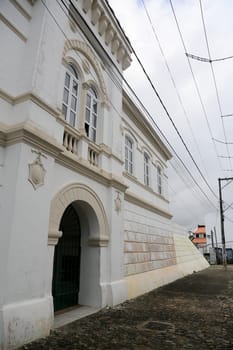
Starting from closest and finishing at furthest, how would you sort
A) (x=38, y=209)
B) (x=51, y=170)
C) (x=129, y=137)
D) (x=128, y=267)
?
(x=38, y=209) < (x=51, y=170) < (x=128, y=267) < (x=129, y=137)

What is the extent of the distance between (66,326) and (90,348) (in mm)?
1267

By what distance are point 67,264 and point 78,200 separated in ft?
6.13

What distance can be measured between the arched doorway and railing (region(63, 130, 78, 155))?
5.41 feet

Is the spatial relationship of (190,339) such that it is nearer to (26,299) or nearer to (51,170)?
(26,299)

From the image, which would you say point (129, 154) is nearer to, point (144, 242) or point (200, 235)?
point (144, 242)

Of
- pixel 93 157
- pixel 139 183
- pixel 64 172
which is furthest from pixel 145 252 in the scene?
pixel 64 172

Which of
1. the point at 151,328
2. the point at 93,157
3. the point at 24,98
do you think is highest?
the point at 24,98

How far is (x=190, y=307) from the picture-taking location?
701 centimetres

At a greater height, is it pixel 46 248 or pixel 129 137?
pixel 129 137

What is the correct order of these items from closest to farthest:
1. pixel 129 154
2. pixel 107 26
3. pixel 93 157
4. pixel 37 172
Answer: pixel 37 172 < pixel 93 157 < pixel 107 26 < pixel 129 154

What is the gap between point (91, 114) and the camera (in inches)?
309

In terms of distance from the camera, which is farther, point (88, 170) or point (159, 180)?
point (159, 180)

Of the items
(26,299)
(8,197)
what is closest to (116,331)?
(26,299)

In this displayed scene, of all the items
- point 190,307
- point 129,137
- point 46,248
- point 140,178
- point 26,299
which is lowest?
point 190,307
